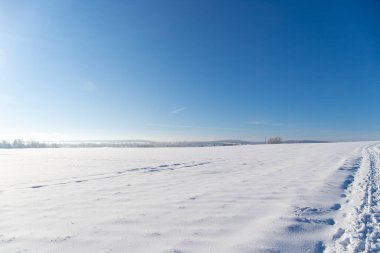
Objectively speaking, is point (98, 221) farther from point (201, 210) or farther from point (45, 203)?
point (45, 203)

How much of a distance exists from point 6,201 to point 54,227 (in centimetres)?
324

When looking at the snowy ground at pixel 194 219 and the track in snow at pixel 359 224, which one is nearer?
the track in snow at pixel 359 224

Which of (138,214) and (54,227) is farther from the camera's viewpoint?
(138,214)

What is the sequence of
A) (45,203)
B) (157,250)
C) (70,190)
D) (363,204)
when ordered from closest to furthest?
(157,250) < (363,204) < (45,203) < (70,190)

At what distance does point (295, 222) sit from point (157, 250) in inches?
98.7

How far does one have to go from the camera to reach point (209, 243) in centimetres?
389

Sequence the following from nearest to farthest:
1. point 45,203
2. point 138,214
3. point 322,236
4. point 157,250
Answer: point 157,250 → point 322,236 → point 138,214 → point 45,203

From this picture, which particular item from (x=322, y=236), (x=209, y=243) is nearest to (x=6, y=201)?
(x=209, y=243)

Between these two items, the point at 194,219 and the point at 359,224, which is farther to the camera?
the point at 194,219

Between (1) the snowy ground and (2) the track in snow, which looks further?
(1) the snowy ground

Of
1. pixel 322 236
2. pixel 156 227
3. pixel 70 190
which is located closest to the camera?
pixel 322 236

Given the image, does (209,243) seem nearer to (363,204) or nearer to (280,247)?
(280,247)

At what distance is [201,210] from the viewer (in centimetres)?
569

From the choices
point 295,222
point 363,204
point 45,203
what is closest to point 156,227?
point 295,222
